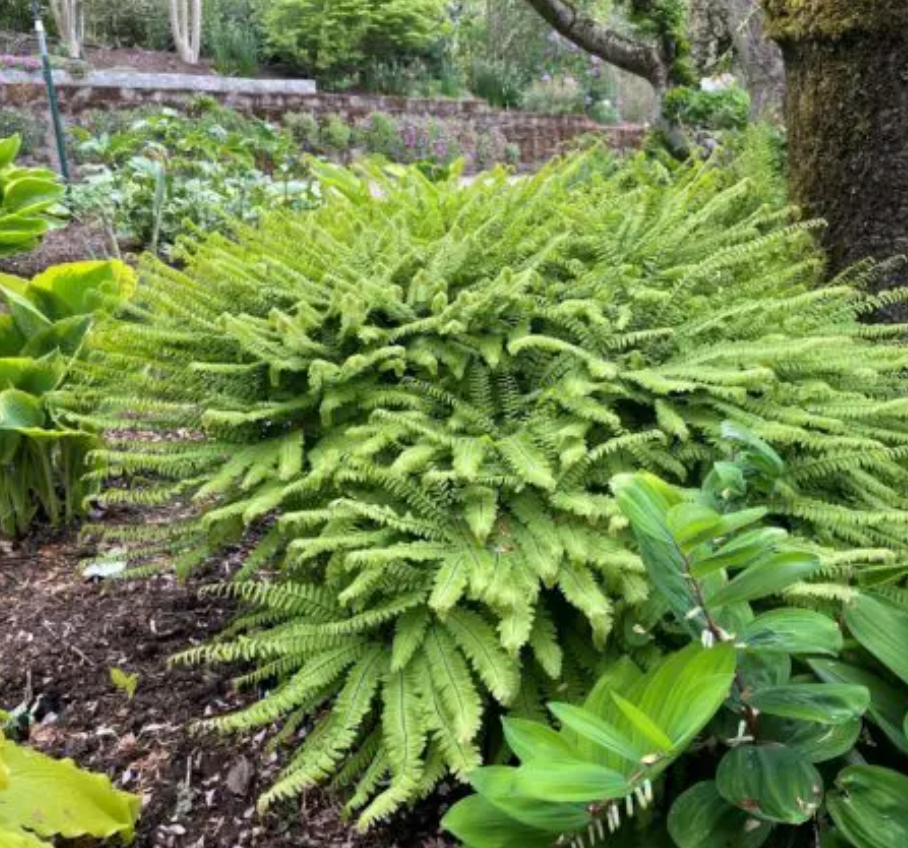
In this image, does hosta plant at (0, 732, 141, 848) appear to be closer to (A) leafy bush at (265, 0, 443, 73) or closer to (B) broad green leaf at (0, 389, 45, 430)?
(B) broad green leaf at (0, 389, 45, 430)

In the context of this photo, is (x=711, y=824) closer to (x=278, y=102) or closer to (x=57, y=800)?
(x=57, y=800)

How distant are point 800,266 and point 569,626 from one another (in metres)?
1.10

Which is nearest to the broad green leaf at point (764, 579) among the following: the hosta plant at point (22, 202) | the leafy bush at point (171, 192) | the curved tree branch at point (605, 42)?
the curved tree branch at point (605, 42)

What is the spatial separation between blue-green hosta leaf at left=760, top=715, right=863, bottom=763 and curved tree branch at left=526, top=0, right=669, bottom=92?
12.1 ft

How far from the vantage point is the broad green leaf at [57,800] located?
1.54 meters

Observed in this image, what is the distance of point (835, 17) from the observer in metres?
2.57

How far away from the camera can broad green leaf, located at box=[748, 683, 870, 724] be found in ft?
3.71

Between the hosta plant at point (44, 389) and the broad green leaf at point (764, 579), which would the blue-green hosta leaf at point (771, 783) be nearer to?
the broad green leaf at point (764, 579)

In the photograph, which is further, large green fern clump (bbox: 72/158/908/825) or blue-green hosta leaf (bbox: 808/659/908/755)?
large green fern clump (bbox: 72/158/908/825)

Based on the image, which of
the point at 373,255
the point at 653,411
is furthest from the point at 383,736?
the point at 373,255

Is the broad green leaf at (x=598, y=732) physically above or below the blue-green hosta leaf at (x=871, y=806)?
above

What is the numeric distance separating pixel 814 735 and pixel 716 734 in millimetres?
124

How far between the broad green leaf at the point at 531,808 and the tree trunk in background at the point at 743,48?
3.19m

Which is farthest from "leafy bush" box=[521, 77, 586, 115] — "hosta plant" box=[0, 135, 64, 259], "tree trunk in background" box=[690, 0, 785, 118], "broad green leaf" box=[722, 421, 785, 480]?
"broad green leaf" box=[722, 421, 785, 480]
